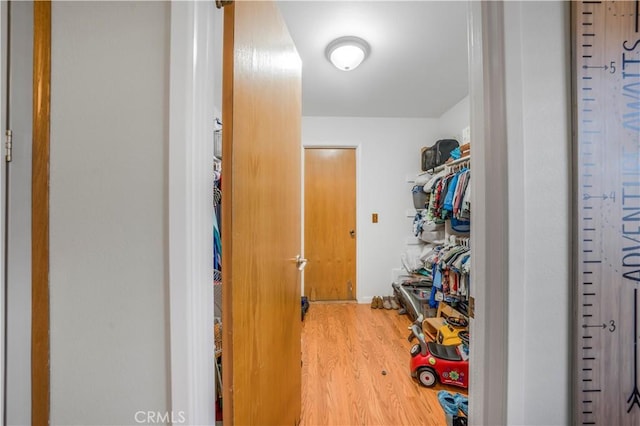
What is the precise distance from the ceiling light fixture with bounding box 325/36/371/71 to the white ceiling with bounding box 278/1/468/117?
0.14 ft

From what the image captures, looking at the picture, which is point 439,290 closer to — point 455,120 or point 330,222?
point 330,222

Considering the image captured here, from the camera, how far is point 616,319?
23.0 inches

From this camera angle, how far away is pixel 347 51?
5.52 ft

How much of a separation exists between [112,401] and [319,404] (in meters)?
1.20

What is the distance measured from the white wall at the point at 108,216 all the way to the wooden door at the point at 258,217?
0.53 feet

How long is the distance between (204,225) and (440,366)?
69.0 inches

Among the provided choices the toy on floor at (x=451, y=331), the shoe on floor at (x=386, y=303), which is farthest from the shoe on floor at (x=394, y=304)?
the toy on floor at (x=451, y=331)

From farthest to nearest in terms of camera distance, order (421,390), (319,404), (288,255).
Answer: (421,390)
(319,404)
(288,255)

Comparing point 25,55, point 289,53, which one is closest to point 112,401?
point 25,55

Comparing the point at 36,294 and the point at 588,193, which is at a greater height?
the point at 588,193

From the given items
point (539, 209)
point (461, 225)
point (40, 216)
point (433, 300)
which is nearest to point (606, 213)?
point (539, 209)

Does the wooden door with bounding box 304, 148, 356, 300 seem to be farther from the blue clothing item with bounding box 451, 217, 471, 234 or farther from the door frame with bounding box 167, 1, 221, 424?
the door frame with bounding box 167, 1, 221, 424

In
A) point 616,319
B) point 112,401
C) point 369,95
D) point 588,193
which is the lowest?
point 112,401

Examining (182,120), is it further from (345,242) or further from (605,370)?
(345,242)
